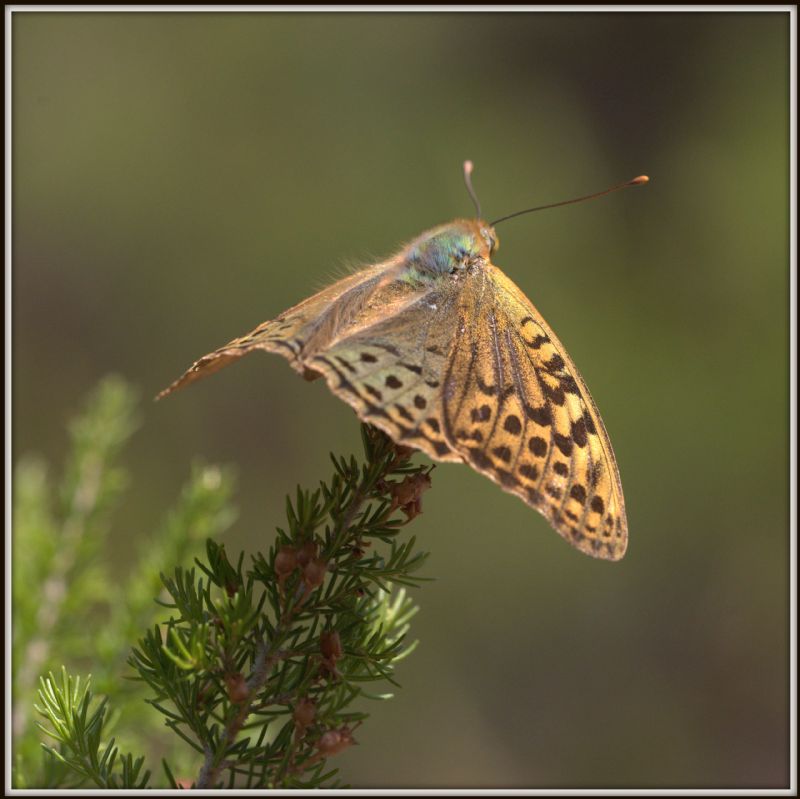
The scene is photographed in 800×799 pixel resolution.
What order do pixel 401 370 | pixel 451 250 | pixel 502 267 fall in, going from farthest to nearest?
pixel 502 267, pixel 451 250, pixel 401 370

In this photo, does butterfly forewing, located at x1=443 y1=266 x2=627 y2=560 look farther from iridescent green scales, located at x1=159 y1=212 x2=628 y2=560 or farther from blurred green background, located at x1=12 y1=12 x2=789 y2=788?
blurred green background, located at x1=12 y1=12 x2=789 y2=788

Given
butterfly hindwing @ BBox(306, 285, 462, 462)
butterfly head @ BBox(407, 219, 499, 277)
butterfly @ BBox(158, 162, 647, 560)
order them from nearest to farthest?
butterfly hindwing @ BBox(306, 285, 462, 462)
butterfly @ BBox(158, 162, 647, 560)
butterfly head @ BBox(407, 219, 499, 277)

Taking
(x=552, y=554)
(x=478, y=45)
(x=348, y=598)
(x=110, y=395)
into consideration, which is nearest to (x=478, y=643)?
(x=552, y=554)

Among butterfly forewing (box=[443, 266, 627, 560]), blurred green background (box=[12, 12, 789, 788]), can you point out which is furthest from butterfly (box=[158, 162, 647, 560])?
blurred green background (box=[12, 12, 789, 788])

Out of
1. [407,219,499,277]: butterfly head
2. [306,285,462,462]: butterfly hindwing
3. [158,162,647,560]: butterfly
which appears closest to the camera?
[306,285,462,462]: butterfly hindwing

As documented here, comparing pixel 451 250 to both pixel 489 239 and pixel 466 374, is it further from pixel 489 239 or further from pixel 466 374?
pixel 466 374

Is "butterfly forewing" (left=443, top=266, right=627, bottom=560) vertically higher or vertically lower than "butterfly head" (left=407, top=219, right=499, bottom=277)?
lower

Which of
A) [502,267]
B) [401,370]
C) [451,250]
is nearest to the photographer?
[401,370]

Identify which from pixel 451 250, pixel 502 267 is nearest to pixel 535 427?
pixel 451 250

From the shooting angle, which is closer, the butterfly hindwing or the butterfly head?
the butterfly hindwing
